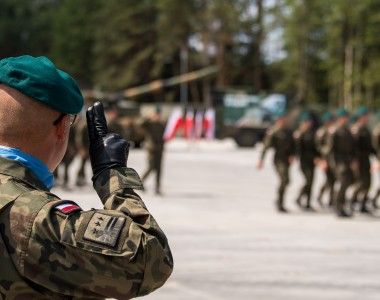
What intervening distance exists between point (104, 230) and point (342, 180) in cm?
1222

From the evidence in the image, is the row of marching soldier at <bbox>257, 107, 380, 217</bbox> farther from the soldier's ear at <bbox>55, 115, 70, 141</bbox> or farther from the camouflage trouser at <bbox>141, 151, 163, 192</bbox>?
the soldier's ear at <bbox>55, 115, 70, 141</bbox>

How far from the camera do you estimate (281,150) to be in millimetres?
14961

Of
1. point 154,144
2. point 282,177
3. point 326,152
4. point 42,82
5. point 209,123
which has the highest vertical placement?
point 42,82

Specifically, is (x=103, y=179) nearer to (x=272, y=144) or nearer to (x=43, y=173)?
(x=43, y=173)

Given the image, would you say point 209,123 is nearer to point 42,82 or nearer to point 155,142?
point 155,142

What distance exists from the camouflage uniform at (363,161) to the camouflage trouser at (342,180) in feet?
1.51

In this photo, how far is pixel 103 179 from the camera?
94.3 inches

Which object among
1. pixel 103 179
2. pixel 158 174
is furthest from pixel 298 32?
pixel 103 179

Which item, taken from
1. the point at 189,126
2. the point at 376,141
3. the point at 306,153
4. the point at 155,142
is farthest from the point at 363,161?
the point at 189,126

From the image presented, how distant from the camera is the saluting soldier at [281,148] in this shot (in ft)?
48.4

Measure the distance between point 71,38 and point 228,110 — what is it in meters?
39.0

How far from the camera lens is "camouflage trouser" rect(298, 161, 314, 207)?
15.3 metres

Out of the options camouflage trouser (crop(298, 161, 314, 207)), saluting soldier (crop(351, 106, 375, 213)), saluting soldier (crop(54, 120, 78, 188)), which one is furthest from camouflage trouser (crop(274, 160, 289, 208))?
saluting soldier (crop(54, 120, 78, 188))

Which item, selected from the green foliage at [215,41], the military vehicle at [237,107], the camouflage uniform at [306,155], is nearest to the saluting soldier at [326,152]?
the camouflage uniform at [306,155]
